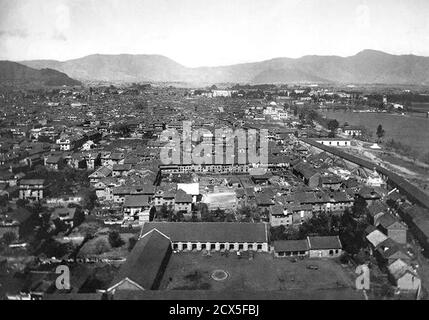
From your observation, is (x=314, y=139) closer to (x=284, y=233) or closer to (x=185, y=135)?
(x=185, y=135)

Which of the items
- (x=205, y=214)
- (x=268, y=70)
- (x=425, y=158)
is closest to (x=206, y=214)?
(x=205, y=214)

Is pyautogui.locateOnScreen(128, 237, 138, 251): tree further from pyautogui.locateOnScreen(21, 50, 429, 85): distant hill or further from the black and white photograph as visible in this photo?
pyautogui.locateOnScreen(21, 50, 429, 85): distant hill

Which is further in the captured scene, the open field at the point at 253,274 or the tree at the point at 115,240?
the tree at the point at 115,240

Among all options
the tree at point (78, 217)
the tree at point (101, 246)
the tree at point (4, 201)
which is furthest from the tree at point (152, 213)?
the tree at point (4, 201)

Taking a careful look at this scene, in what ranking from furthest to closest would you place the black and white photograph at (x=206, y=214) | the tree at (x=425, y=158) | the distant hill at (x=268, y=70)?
the distant hill at (x=268, y=70)
the tree at (x=425, y=158)
the black and white photograph at (x=206, y=214)

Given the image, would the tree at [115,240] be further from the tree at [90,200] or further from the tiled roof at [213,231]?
the tree at [90,200]

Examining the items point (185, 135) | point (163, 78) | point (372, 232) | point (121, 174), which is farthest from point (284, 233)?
point (163, 78)
